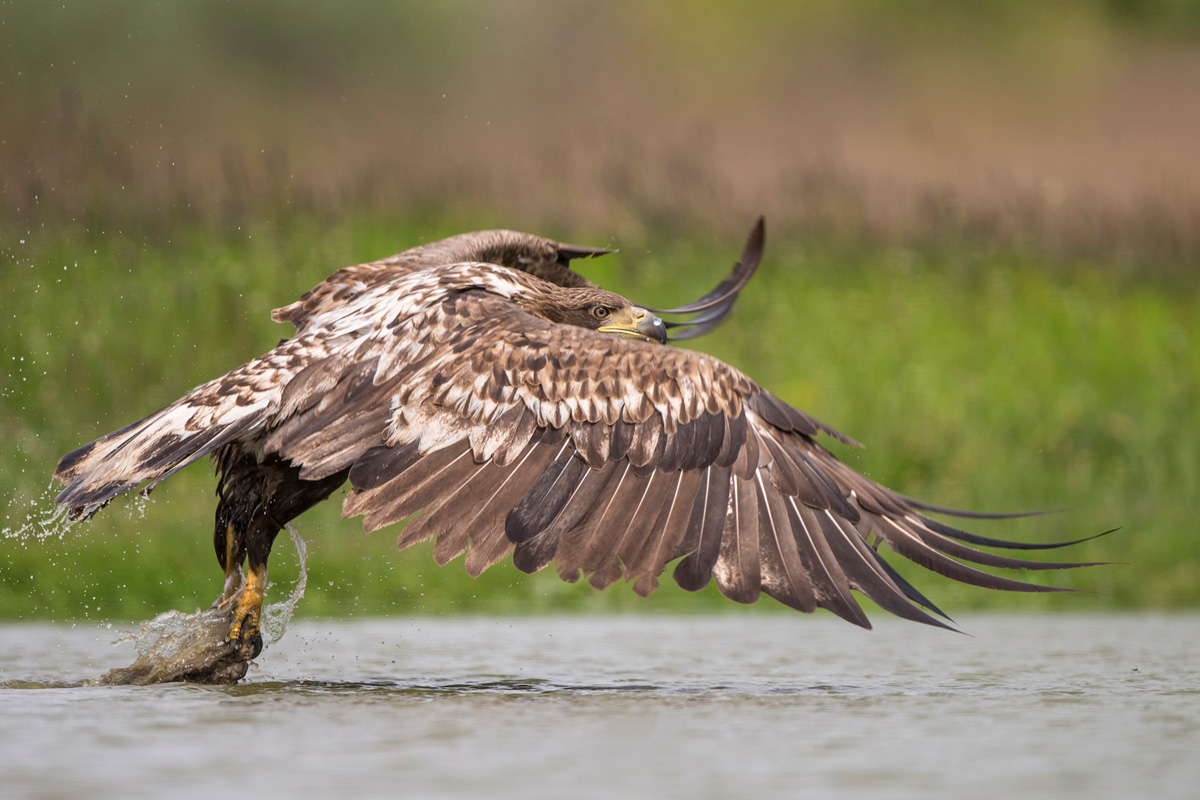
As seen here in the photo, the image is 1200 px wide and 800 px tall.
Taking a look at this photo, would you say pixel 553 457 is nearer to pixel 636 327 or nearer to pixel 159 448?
pixel 159 448

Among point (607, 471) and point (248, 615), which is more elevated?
point (607, 471)

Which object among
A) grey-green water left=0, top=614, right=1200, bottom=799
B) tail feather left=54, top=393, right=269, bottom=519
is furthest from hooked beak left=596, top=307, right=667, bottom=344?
tail feather left=54, top=393, right=269, bottom=519

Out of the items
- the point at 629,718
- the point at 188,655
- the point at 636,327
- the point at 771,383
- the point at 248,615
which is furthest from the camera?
the point at 771,383

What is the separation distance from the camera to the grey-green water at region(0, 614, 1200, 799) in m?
3.64

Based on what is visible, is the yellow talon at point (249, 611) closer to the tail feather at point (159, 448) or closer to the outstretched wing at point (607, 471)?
the tail feather at point (159, 448)

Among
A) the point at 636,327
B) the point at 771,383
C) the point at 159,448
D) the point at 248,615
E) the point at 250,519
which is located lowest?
the point at 248,615

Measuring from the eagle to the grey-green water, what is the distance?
1.27ft

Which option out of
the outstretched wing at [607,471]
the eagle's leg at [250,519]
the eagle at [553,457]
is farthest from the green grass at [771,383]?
the outstretched wing at [607,471]

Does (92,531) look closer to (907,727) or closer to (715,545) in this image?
(715,545)

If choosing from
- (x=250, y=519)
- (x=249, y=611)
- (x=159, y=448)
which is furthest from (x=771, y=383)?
(x=159, y=448)

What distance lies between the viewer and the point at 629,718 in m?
4.47

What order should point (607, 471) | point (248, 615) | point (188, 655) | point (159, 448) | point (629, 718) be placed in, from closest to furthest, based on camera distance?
point (629, 718) → point (607, 471) → point (159, 448) → point (188, 655) → point (248, 615)

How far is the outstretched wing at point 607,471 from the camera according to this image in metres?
4.86

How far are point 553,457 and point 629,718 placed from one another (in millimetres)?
927
